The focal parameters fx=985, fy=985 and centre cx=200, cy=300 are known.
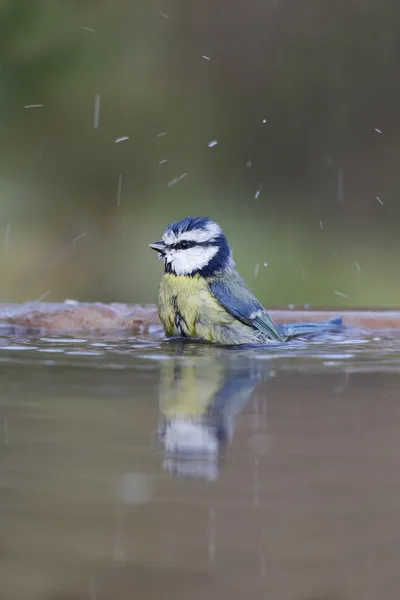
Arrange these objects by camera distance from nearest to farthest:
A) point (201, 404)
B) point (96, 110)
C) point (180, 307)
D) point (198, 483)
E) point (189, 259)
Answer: point (198, 483), point (201, 404), point (180, 307), point (189, 259), point (96, 110)

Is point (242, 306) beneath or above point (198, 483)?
above

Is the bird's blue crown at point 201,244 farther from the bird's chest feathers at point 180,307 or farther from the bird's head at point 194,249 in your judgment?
the bird's chest feathers at point 180,307

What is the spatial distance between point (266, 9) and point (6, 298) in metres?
2.31

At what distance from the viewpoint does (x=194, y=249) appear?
307 cm

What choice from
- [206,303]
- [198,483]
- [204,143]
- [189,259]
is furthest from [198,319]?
[204,143]

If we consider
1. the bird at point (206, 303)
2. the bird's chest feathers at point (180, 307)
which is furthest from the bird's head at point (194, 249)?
the bird's chest feathers at point (180, 307)

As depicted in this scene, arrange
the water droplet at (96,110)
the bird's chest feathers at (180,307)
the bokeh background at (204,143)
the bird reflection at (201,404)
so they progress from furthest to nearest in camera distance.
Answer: the water droplet at (96,110), the bokeh background at (204,143), the bird's chest feathers at (180,307), the bird reflection at (201,404)

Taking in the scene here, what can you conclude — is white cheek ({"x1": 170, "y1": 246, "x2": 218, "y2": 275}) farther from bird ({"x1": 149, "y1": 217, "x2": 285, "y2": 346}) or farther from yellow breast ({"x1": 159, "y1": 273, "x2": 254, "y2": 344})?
yellow breast ({"x1": 159, "y1": 273, "x2": 254, "y2": 344})

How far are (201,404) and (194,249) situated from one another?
140 centimetres

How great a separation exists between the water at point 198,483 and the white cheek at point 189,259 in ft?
2.79

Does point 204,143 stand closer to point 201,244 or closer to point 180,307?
point 201,244

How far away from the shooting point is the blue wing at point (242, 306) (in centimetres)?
285

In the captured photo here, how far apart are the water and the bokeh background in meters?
3.45

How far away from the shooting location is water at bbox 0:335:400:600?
950 mm
